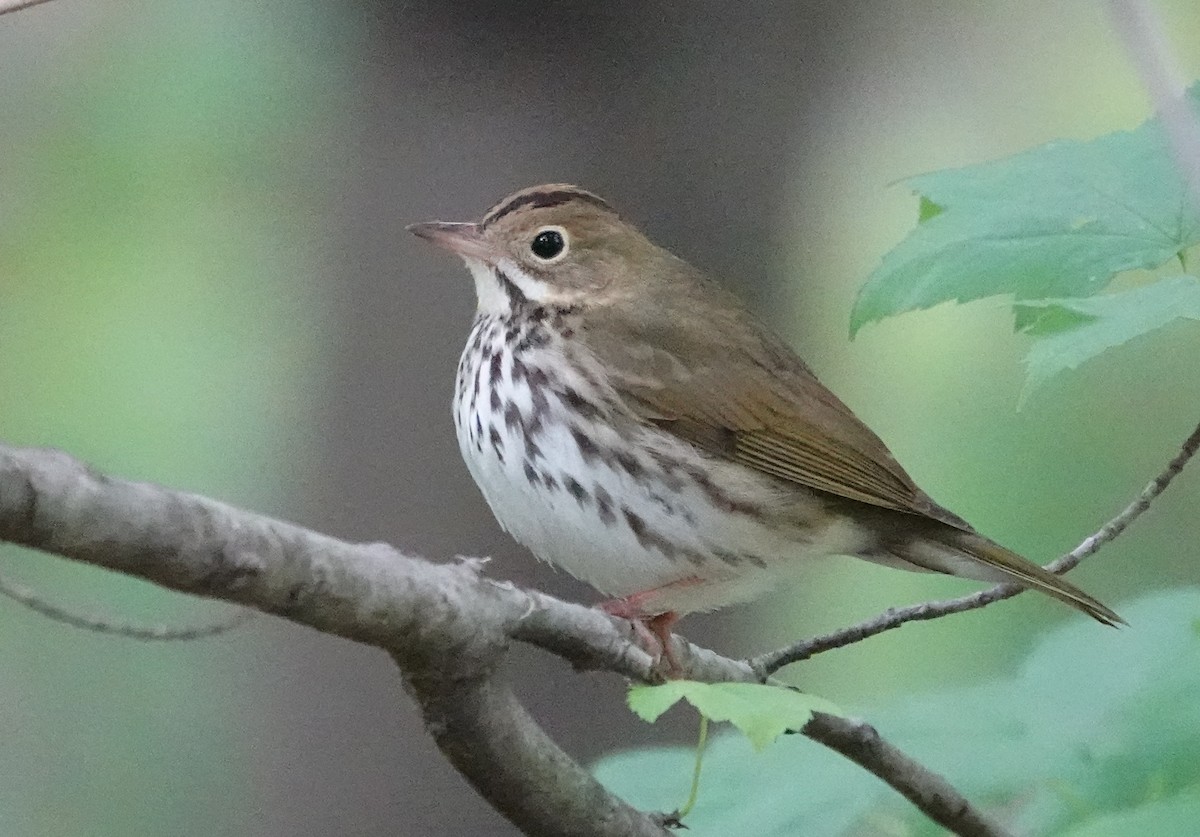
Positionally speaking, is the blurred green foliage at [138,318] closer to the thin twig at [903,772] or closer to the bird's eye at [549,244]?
the bird's eye at [549,244]

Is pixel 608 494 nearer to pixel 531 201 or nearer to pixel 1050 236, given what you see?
pixel 531 201

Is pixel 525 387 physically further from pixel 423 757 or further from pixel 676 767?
pixel 423 757

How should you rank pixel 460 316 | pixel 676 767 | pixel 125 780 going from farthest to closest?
pixel 125 780 → pixel 460 316 → pixel 676 767

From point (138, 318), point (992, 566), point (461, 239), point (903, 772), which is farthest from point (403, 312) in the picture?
point (903, 772)

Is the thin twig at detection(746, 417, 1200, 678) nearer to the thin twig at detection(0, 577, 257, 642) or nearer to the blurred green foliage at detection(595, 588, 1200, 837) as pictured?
the blurred green foliage at detection(595, 588, 1200, 837)

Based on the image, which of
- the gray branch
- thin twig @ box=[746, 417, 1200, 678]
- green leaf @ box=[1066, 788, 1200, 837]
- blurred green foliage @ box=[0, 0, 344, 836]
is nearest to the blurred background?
blurred green foliage @ box=[0, 0, 344, 836]

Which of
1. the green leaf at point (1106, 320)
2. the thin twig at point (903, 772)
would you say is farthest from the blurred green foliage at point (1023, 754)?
the green leaf at point (1106, 320)

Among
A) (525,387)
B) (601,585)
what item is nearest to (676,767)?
(601,585)
